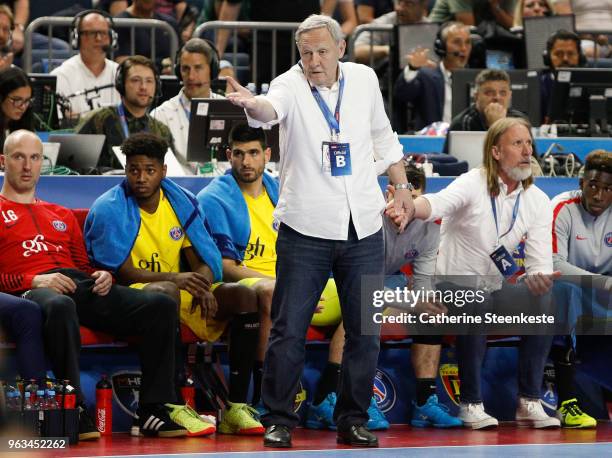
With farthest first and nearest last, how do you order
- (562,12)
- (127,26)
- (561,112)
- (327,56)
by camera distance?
(562,12), (127,26), (561,112), (327,56)

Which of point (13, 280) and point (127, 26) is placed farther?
point (127, 26)

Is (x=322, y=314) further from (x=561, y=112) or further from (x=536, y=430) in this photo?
(x=561, y=112)

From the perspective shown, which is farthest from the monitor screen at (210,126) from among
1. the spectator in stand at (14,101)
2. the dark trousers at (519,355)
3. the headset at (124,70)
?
the dark trousers at (519,355)

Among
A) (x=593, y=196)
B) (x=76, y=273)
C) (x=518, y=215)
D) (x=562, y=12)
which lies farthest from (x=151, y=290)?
(x=562, y=12)

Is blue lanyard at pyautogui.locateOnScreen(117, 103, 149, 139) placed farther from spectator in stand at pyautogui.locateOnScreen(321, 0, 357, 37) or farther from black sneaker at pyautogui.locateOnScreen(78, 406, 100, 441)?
spectator in stand at pyautogui.locateOnScreen(321, 0, 357, 37)

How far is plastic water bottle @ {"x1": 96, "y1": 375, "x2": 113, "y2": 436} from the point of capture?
21.2ft

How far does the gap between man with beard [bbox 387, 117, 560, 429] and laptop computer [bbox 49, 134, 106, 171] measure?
7.42 ft

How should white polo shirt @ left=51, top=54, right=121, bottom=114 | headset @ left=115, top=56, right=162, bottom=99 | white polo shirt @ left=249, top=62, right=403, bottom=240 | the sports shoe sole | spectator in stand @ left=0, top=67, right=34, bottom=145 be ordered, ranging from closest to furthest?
white polo shirt @ left=249, top=62, right=403, bottom=240, the sports shoe sole, spectator in stand @ left=0, top=67, right=34, bottom=145, headset @ left=115, top=56, right=162, bottom=99, white polo shirt @ left=51, top=54, right=121, bottom=114

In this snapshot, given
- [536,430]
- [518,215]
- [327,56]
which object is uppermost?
[327,56]

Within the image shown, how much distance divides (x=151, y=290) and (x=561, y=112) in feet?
15.8

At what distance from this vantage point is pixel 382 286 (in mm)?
5875

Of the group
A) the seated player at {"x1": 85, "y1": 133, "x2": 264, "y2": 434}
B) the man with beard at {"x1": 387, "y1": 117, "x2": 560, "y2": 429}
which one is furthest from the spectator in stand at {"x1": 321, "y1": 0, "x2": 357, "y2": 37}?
the seated player at {"x1": 85, "y1": 133, "x2": 264, "y2": 434}

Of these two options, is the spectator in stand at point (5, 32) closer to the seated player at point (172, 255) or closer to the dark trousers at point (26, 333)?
the seated player at point (172, 255)

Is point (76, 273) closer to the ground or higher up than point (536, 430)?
higher up
